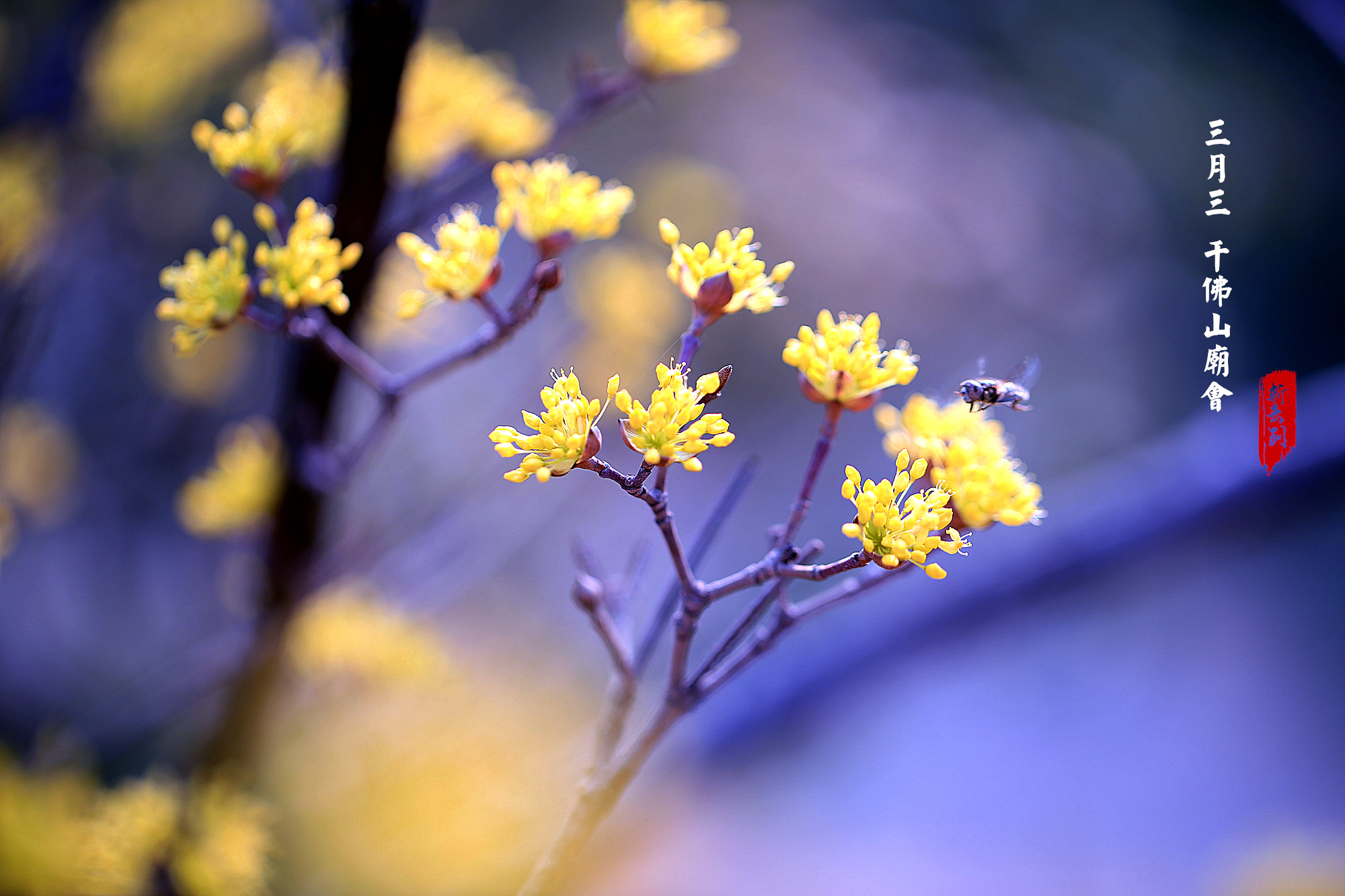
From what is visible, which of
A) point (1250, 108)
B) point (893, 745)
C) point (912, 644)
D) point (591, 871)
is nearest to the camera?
point (591, 871)

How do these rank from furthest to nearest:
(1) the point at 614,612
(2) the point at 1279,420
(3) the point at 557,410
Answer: (2) the point at 1279,420
(1) the point at 614,612
(3) the point at 557,410

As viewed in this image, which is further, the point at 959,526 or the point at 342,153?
the point at 342,153

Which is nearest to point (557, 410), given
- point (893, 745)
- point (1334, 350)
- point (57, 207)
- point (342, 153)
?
point (342, 153)

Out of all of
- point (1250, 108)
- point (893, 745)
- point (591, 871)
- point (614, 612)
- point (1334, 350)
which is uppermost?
point (1250, 108)

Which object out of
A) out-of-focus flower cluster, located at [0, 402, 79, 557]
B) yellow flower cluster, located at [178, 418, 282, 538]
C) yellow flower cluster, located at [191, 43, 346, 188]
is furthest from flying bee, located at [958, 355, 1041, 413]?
out-of-focus flower cluster, located at [0, 402, 79, 557]

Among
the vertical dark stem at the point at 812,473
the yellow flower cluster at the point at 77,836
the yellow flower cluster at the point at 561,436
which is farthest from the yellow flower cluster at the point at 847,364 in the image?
the yellow flower cluster at the point at 77,836

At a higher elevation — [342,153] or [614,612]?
[342,153]

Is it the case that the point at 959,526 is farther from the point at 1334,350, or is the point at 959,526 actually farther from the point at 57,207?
the point at 1334,350

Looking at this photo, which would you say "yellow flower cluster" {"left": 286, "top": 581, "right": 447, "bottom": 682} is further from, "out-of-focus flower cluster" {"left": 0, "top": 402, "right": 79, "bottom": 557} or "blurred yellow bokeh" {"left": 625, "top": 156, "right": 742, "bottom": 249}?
"blurred yellow bokeh" {"left": 625, "top": 156, "right": 742, "bottom": 249}
